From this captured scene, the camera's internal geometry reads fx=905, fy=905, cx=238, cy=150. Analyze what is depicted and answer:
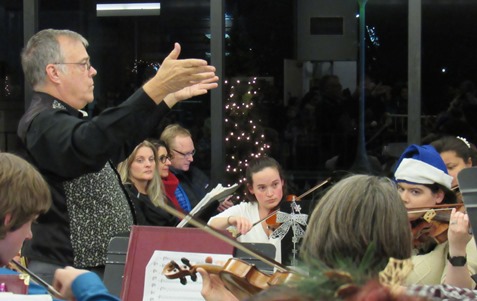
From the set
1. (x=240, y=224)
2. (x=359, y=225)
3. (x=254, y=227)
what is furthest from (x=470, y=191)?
(x=254, y=227)

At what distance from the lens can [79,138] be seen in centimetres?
304

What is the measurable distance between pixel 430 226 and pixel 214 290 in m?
1.10

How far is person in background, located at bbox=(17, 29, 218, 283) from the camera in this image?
305cm

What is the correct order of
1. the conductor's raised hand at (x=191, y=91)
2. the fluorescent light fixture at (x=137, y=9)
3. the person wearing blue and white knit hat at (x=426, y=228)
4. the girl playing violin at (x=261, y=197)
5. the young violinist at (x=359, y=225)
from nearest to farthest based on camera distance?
1. the young violinist at (x=359, y=225)
2. the person wearing blue and white knit hat at (x=426, y=228)
3. the conductor's raised hand at (x=191, y=91)
4. the girl playing violin at (x=261, y=197)
5. the fluorescent light fixture at (x=137, y=9)

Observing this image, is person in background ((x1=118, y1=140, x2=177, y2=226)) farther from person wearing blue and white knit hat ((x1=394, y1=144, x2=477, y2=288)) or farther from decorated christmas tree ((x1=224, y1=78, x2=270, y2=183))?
person wearing blue and white knit hat ((x1=394, y1=144, x2=477, y2=288))

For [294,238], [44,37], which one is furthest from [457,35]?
[44,37]

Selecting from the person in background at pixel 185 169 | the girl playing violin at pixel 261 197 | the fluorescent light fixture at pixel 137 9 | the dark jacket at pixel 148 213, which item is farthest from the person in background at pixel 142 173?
the fluorescent light fixture at pixel 137 9

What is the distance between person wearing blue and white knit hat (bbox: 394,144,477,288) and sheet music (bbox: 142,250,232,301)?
659 mm

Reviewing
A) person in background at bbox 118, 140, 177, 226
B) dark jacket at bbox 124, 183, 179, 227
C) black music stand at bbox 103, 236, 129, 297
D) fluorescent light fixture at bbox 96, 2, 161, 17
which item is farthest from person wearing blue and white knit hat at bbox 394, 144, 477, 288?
fluorescent light fixture at bbox 96, 2, 161, 17

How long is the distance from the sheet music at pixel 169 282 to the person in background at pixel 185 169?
2.38 metres

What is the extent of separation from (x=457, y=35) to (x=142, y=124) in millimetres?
2762

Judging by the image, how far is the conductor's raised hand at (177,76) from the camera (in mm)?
3029

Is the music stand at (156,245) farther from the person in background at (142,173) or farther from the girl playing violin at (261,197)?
the person in background at (142,173)

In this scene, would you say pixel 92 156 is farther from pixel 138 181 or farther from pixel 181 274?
pixel 138 181
